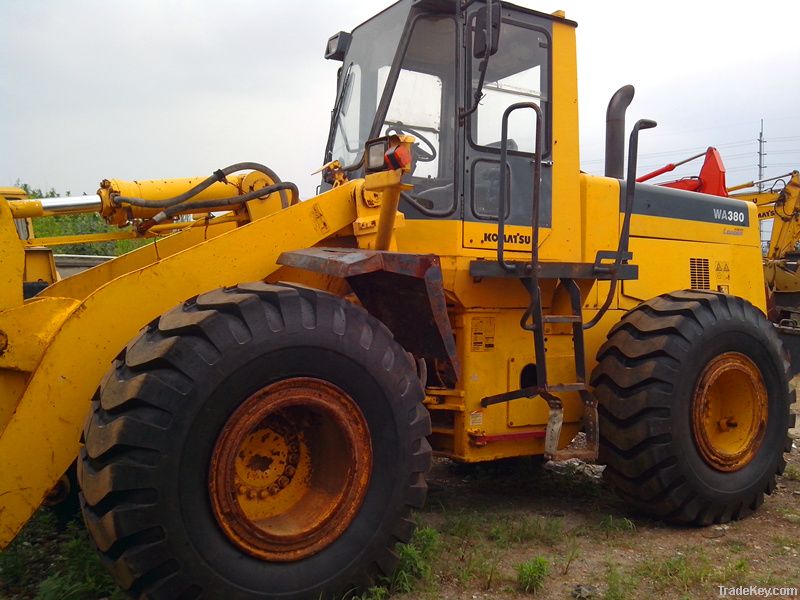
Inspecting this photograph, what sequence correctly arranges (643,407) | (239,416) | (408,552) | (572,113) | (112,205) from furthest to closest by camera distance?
(572,113) < (643,407) < (112,205) < (408,552) < (239,416)

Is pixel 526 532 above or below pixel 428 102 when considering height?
below

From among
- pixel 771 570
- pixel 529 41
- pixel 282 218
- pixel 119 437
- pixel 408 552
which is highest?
pixel 529 41

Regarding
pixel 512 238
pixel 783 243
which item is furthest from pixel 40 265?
pixel 783 243

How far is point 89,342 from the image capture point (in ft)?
10.9

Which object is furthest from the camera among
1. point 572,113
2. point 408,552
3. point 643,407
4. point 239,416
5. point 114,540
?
point 572,113

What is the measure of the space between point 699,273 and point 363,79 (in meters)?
2.98

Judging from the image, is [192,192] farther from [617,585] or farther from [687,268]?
[687,268]

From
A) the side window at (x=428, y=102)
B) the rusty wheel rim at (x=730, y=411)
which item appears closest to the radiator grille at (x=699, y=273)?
the rusty wheel rim at (x=730, y=411)

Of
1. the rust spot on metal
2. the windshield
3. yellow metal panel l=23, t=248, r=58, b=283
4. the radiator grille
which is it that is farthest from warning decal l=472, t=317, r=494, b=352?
yellow metal panel l=23, t=248, r=58, b=283

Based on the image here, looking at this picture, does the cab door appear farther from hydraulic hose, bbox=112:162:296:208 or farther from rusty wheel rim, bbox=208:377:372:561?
rusty wheel rim, bbox=208:377:372:561

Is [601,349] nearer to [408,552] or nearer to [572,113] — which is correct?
[572,113]

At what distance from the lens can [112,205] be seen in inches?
168

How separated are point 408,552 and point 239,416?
3.80ft

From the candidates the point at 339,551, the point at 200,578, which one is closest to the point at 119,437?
the point at 200,578
